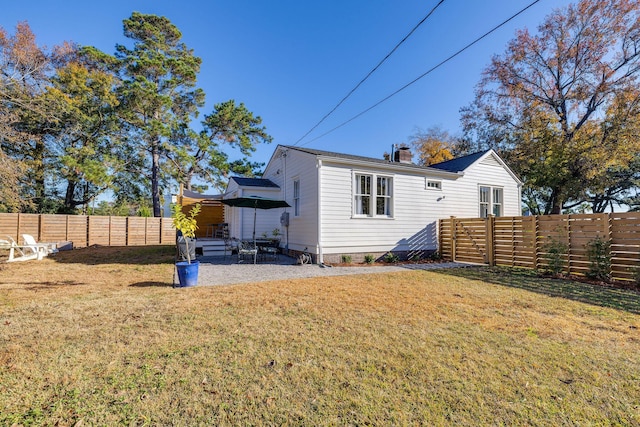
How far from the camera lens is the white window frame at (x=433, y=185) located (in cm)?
1178

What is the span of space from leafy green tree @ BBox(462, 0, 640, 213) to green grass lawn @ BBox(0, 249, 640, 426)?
53.3 feet

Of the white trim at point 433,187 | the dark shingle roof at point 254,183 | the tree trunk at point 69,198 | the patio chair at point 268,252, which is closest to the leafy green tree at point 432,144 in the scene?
the white trim at point 433,187

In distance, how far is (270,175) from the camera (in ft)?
49.1

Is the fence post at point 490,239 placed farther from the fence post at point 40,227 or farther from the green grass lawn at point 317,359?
the fence post at point 40,227

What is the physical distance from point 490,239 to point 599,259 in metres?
3.09

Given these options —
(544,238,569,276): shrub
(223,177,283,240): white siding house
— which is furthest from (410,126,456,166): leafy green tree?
(544,238,569,276): shrub

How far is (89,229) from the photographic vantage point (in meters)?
16.7

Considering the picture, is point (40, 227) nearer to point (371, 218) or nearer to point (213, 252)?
point (213, 252)

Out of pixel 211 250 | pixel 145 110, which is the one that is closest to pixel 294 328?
pixel 211 250

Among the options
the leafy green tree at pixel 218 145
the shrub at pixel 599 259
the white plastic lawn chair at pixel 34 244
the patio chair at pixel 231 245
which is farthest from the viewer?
the leafy green tree at pixel 218 145

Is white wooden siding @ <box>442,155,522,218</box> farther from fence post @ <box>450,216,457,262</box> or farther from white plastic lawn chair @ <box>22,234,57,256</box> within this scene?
white plastic lawn chair @ <box>22,234,57,256</box>

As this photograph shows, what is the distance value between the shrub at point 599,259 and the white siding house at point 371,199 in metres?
5.05

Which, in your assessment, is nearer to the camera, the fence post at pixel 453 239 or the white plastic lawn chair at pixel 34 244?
the white plastic lawn chair at pixel 34 244

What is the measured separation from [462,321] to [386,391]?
2.32 m
